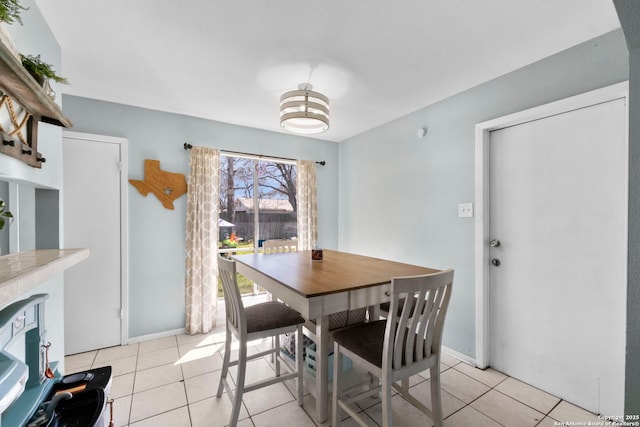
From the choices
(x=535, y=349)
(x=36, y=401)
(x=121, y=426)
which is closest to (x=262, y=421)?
(x=121, y=426)

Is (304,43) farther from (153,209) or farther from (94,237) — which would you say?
(94,237)

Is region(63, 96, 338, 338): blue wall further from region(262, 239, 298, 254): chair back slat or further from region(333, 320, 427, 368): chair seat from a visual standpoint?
region(333, 320, 427, 368): chair seat

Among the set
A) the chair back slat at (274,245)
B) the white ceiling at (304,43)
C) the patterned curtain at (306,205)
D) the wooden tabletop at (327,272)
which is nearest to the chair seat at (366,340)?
the wooden tabletop at (327,272)

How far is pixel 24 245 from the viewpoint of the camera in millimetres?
1424

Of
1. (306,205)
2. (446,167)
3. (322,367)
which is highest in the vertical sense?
(446,167)

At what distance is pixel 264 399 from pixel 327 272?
39.8 inches

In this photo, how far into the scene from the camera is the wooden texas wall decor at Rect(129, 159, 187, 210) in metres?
2.85

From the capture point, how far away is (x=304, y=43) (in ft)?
5.98

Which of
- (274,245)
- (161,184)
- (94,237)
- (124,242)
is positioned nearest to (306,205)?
(274,245)

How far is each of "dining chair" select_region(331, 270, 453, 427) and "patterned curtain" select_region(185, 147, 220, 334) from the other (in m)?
Result: 1.96

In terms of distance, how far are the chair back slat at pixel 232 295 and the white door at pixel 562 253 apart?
204 centimetres

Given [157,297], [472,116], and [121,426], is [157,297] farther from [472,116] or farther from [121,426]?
[472,116]

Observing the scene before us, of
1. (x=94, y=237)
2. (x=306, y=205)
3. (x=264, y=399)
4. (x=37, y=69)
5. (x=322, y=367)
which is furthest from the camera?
(x=306, y=205)

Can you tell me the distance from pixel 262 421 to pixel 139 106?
304 centimetres
